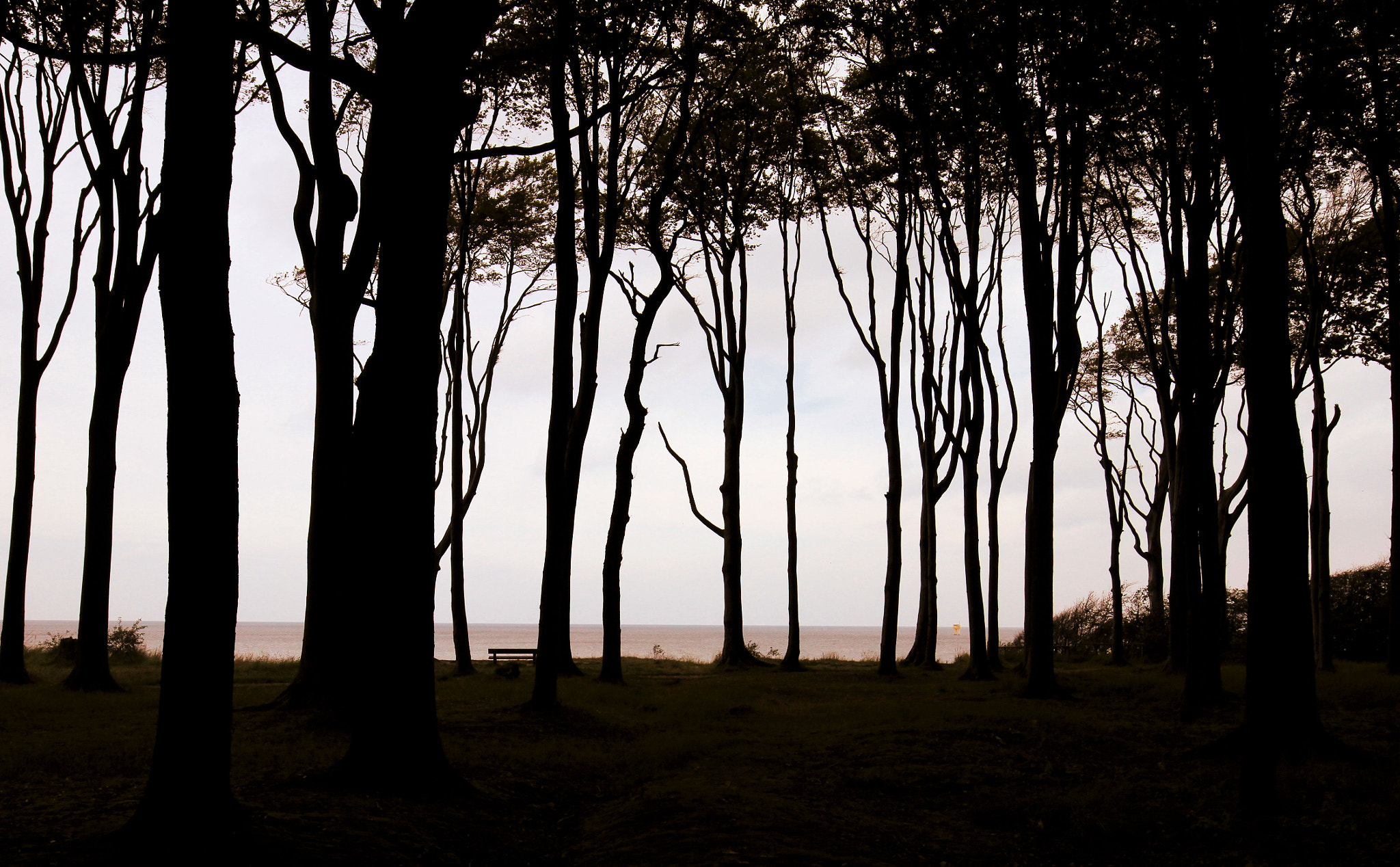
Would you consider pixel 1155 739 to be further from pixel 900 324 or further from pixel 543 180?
pixel 543 180

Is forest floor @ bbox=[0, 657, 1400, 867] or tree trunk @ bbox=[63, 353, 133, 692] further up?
tree trunk @ bbox=[63, 353, 133, 692]

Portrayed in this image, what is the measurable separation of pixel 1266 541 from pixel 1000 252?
12342 millimetres

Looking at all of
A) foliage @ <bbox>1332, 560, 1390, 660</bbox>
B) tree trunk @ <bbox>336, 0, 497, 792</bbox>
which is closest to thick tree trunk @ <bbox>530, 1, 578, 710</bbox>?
tree trunk @ <bbox>336, 0, 497, 792</bbox>

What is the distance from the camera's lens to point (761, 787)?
262 inches

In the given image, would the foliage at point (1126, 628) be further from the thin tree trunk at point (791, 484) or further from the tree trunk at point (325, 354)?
the tree trunk at point (325, 354)

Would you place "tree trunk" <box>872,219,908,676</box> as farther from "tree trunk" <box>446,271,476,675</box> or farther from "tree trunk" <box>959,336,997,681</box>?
"tree trunk" <box>446,271,476,675</box>

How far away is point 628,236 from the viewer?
18.4 meters

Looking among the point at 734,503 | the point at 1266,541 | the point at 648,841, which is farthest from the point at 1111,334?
the point at 648,841

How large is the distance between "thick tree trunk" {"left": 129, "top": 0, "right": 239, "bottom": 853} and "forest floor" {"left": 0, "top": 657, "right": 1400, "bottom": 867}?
0.29 meters

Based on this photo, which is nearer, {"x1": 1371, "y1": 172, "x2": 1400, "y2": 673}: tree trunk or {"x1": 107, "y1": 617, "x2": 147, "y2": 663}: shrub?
{"x1": 1371, "y1": 172, "x2": 1400, "y2": 673}: tree trunk

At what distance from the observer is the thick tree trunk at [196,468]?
429cm

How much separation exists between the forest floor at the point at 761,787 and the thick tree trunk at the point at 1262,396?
0.60 m

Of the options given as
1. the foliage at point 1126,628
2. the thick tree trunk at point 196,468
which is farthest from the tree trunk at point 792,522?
the thick tree trunk at point 196,468

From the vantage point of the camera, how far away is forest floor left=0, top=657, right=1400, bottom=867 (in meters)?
5.00
